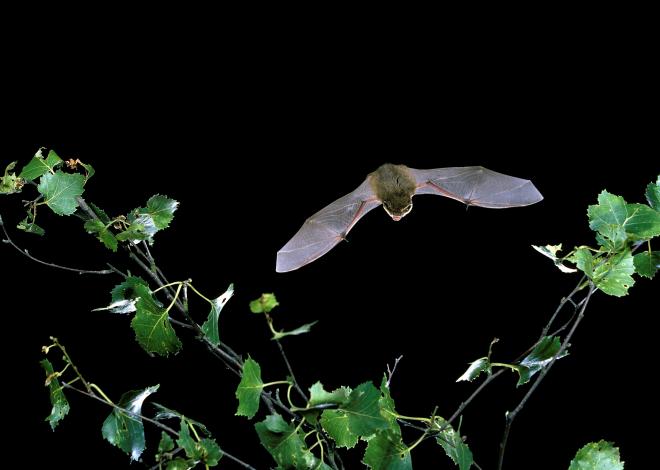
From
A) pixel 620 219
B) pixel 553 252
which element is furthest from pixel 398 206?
pixel 620 219

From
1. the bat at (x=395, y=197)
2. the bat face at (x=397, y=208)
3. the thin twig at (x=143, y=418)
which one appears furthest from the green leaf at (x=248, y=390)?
the bat face at (x=397, y=208)

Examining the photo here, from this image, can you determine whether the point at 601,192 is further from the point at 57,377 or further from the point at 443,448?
the point at 57,377

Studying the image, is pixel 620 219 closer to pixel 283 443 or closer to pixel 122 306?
pixel 283 443

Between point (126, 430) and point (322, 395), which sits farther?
point (126, 430)

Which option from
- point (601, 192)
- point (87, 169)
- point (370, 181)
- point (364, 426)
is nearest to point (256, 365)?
point (364, 426)

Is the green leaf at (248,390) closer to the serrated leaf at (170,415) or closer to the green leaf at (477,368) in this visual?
the serrated leaf at (170,415)

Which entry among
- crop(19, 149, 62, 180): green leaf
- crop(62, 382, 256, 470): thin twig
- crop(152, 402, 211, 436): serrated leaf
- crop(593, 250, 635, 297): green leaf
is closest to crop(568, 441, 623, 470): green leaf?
crop(593, 250, 635, 297): green leaf

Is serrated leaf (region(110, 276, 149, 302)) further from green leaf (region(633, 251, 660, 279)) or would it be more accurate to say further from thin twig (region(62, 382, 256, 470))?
green leaf (region(633, 251, 660, 279))
